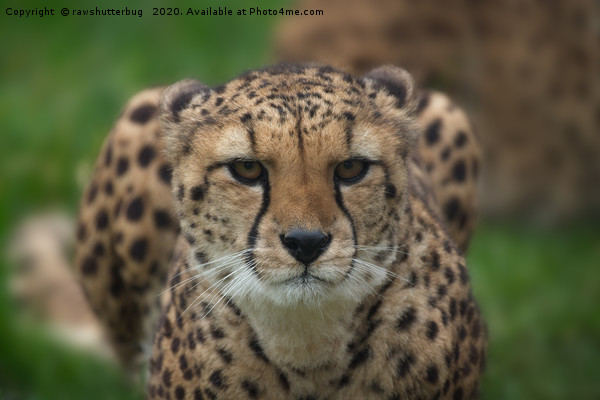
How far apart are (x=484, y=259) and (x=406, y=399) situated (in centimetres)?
325

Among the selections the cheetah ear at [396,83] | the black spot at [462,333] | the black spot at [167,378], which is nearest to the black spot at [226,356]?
the black spot at [167,378]

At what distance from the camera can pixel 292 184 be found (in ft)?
9.65

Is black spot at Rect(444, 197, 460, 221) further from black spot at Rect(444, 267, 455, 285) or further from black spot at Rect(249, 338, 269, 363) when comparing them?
black spot at Rect(249, 338, 269, 363)

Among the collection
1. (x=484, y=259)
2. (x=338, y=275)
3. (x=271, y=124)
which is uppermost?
(x=271, y=124)

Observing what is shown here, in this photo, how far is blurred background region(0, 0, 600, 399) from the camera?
6031mm

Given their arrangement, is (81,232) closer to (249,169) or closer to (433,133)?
(433,133)

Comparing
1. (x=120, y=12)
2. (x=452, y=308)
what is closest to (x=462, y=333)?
(x=452, y=308)

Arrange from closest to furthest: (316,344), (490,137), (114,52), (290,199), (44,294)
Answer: (290,199)
(316,344)
(44,294)
(490,137)
(114,52)

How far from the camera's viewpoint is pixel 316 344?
323 centimetres

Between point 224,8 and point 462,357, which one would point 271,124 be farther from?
point 224,8

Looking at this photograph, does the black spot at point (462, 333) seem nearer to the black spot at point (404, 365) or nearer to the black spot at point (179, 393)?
the black spot at point (404, 365)

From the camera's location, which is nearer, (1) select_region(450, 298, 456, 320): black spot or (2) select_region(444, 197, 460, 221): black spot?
(1) select_region(450, 298, 456, 320): black spot

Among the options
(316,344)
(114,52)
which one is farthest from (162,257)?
(114,52)

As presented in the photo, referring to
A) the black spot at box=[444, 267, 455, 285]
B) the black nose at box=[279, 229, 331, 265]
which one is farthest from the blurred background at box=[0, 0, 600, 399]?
the black nose at box=[279, 229, 331, 265]
